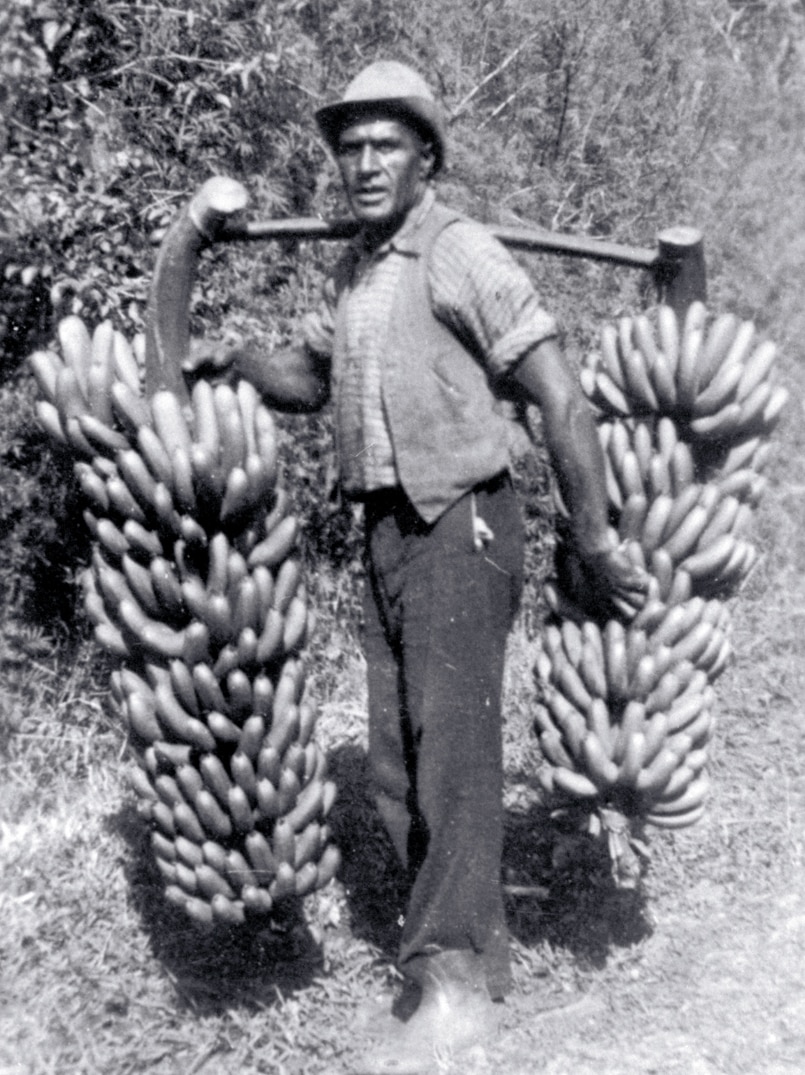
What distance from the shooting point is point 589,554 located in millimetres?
3418

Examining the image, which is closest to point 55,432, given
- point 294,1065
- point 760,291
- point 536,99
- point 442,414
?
point 442,414

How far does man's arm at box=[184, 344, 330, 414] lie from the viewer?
3.65m

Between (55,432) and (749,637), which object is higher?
(55,432)

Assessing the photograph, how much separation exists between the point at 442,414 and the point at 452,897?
1.31 meters

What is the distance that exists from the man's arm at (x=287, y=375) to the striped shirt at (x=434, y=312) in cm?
29

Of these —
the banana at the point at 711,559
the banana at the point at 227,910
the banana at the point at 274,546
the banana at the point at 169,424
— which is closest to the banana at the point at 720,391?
the banana at the point at 711,559

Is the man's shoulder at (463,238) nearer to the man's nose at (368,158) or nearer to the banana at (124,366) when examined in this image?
the man's nose at (368,158)

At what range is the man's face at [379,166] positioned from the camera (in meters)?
3.25

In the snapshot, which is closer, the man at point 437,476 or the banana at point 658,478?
the man at point 437,476

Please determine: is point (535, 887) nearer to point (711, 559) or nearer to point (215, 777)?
point (711, 559)

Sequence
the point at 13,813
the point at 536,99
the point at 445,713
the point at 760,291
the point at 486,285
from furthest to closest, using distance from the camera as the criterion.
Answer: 1. the point at 760,291
2. the point at 536,99
3. the point at 13,813
4. the point at 445,713
5. the point at 486,285

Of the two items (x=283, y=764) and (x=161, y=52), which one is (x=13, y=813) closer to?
(x=283, y=764)

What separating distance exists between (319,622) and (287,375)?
2.27 metres

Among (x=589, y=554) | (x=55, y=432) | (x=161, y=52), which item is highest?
(x=161, y=52)
